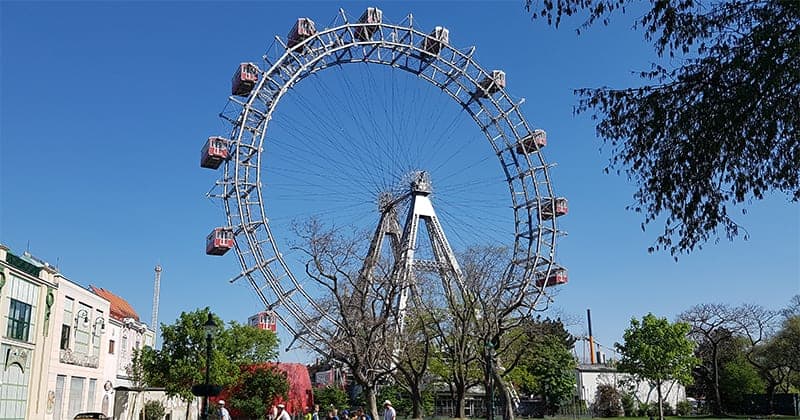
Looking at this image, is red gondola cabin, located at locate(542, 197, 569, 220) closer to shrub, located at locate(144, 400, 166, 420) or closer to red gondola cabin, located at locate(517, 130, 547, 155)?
red gondola cabin, located at locate(517, 130, 547, 155)

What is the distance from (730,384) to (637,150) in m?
65.0

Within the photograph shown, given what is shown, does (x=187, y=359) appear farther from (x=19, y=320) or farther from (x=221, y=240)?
(x=19, y=320)

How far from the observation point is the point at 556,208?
5281 cm

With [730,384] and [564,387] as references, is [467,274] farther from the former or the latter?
[730,384]

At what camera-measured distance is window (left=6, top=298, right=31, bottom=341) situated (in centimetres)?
3162

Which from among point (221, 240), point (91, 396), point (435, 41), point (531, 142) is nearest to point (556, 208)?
point (531, 142)

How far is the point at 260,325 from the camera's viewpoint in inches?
1686

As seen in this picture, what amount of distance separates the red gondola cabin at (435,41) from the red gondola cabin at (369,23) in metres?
3.44

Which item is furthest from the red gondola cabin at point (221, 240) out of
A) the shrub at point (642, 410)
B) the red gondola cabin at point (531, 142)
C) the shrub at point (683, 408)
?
the shrub at point (683, 408)

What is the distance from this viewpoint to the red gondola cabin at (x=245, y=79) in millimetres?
43438

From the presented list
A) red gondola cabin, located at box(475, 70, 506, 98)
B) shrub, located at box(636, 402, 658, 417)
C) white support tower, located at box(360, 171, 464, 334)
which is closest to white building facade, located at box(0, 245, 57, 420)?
white support tower, located at box(360, 171, 464, 334)

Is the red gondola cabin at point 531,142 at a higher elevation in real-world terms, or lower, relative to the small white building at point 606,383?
higher

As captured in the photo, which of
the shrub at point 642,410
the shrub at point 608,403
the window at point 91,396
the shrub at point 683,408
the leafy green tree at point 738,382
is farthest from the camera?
the shrub at point 608,403

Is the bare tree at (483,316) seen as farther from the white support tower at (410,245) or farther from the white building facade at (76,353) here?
the white building facade at (76,353)
